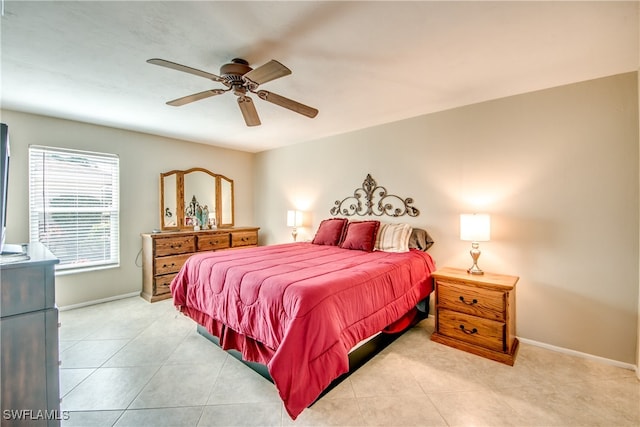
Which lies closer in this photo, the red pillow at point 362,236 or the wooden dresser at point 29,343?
the wooden dresser at point 29,343

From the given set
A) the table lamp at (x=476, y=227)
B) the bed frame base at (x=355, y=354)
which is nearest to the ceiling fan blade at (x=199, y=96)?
the bed frame base at (x=355, y=354)

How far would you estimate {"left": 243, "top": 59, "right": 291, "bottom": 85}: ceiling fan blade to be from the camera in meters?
1.66

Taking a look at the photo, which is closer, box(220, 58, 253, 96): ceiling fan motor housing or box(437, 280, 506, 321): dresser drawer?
box(220, 58, 253, 96): ceiling fan motor housing

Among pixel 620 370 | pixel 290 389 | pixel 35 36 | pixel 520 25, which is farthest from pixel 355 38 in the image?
pixel 620 370

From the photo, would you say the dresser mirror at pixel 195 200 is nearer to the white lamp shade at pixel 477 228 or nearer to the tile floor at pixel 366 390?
the tile floor at pixel 366 390

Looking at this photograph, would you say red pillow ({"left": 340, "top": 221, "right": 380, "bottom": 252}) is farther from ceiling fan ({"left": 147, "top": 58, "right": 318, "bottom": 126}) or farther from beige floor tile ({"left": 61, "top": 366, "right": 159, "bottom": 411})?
beige floor tile ({"left": 61, "top": 366, "right": 159, "bottom": 411})

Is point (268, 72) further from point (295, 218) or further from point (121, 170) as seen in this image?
point (121, 170)

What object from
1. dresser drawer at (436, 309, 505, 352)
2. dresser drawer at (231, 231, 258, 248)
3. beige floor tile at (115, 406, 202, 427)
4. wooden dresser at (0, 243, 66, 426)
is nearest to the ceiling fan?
wooden dresser at (0, 243, 66, 426)

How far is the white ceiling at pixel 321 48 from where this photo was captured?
1546 millimetres

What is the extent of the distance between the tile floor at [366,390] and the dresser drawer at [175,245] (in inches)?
56.9

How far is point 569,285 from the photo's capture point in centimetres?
245

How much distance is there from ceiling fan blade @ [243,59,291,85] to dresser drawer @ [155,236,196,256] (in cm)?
300

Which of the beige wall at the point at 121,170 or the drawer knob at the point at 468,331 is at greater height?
the beige wall at the point at 121,170

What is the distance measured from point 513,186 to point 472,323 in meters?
1.40
